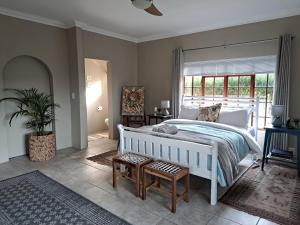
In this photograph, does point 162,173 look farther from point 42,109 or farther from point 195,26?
point 195,26

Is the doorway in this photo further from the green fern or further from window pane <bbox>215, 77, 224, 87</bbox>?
window pane <bbox>215, 77, 224, 87</bbox>

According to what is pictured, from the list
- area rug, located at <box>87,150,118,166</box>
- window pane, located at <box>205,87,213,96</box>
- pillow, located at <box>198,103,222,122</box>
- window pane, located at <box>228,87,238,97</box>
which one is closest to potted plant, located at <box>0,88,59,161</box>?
area rug, located at <box>87,150,118,166</box>

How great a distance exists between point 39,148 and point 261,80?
4540mm

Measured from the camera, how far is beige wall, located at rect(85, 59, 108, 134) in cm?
627

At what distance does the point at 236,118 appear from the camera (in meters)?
3.97

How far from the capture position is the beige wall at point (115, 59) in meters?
5.02

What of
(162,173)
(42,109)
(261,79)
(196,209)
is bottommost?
(196,209)

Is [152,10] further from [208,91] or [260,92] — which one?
[260,92]

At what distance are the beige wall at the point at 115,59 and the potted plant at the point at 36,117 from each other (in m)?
1.49

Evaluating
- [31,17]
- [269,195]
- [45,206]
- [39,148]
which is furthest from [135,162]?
[31,17]

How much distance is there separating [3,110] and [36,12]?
1.87 meters

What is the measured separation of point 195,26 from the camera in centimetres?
479

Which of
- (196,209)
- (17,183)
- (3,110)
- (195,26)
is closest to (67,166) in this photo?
(17,183)

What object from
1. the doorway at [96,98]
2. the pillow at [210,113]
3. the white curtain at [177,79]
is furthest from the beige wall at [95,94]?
the pillow at [210,113]
